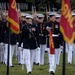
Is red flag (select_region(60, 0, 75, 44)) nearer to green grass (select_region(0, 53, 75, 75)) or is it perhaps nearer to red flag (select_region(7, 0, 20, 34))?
red flag (select_region(7, 0, 20, 34))

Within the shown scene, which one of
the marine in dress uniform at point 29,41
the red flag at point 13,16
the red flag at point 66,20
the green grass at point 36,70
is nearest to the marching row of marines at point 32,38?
the marine in dress uniform at point 29,41

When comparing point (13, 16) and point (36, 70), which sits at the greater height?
point (13, 16)

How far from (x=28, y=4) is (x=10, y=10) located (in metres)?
41.0

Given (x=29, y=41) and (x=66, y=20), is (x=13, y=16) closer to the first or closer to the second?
(x=66, y=20)

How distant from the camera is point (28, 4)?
178 feet

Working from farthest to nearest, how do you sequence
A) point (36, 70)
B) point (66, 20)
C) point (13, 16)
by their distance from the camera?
point (36, 70)
point (13, 16)
point (66, 20)

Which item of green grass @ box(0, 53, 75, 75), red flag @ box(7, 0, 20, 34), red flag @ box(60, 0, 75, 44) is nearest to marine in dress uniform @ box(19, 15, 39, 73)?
green grass @ box(0, 53, 75, 75)

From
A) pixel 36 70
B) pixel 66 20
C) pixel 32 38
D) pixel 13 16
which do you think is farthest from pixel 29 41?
pixel 66 20

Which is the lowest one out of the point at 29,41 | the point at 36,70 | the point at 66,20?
the point at 36,70

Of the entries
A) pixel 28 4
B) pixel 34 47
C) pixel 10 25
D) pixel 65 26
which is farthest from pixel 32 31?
pixel 28 4

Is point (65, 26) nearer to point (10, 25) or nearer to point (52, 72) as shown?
Answer: point (10, 25)

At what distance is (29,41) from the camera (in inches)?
658

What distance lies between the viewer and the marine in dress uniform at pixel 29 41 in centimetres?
1636

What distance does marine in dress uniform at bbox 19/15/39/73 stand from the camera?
16359 millimetres
